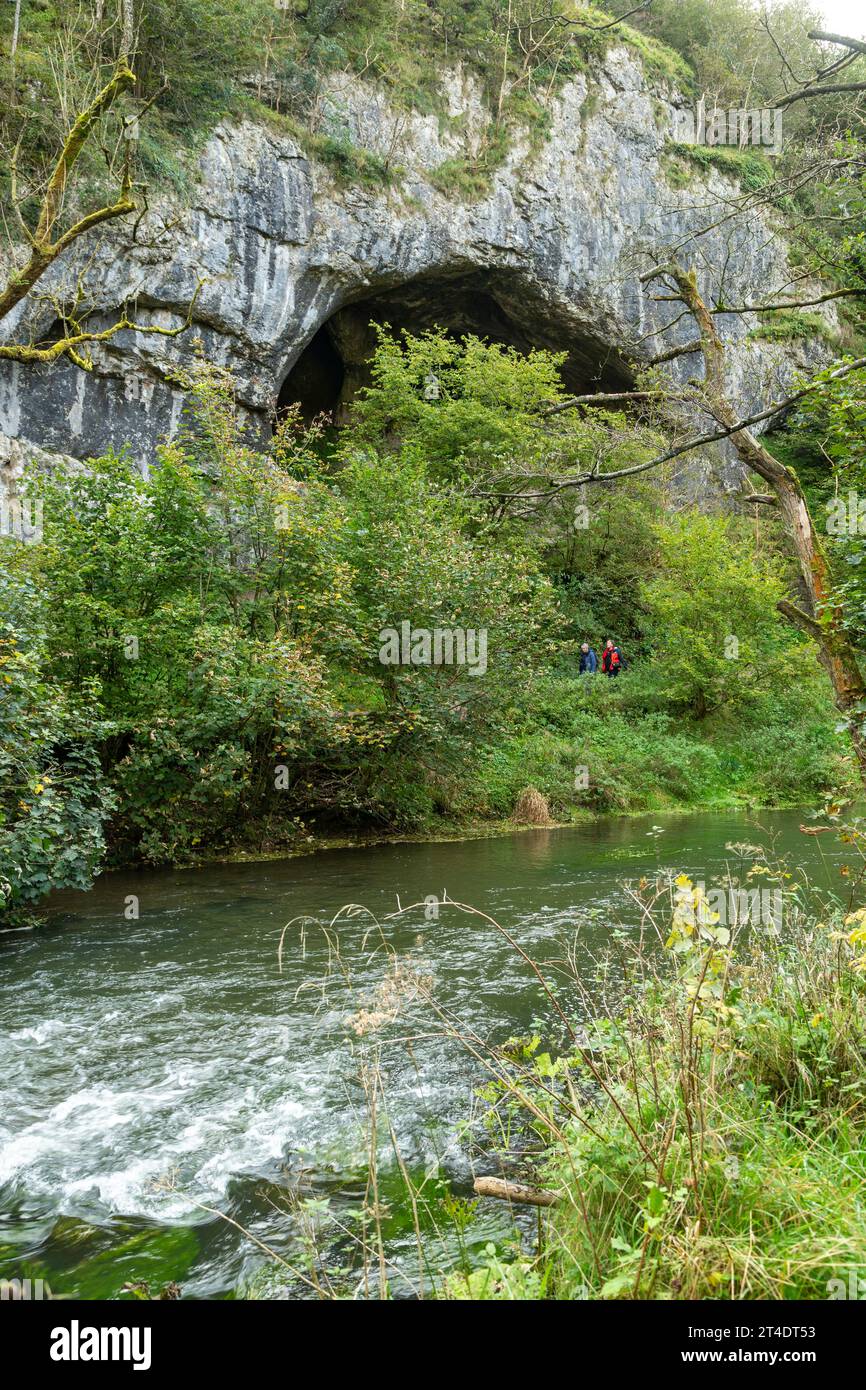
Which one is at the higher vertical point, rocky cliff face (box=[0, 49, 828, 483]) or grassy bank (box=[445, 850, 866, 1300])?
rocky cliff face (box=[0, 49, 828, 483])

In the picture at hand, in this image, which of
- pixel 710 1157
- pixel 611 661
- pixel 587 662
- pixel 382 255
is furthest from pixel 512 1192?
pixel 382 255

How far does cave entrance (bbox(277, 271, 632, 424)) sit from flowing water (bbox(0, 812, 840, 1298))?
24906 millimetres

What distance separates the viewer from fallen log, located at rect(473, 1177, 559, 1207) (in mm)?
3477

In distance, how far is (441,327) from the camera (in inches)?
1190

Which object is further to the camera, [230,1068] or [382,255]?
[382,255]

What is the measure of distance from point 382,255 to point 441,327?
11.7 feet

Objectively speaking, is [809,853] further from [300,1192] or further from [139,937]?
[300,1192]

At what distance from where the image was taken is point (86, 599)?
37.7 ft

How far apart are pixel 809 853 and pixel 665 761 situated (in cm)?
977

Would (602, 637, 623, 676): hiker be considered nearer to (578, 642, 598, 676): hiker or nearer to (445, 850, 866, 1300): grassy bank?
(578, 642, 598, 676): hiker

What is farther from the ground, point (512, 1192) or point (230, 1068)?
point (512, 1192)

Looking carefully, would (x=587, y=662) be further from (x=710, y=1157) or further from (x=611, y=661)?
(x=710, y=1157)

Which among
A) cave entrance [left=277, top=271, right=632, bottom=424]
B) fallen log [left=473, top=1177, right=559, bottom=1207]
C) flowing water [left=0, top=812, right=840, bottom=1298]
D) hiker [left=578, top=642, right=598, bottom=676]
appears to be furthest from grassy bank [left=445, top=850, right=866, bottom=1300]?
cave entrance [left=277, top=271, right=632, bottom=424]

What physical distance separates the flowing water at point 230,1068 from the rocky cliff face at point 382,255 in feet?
45.1
